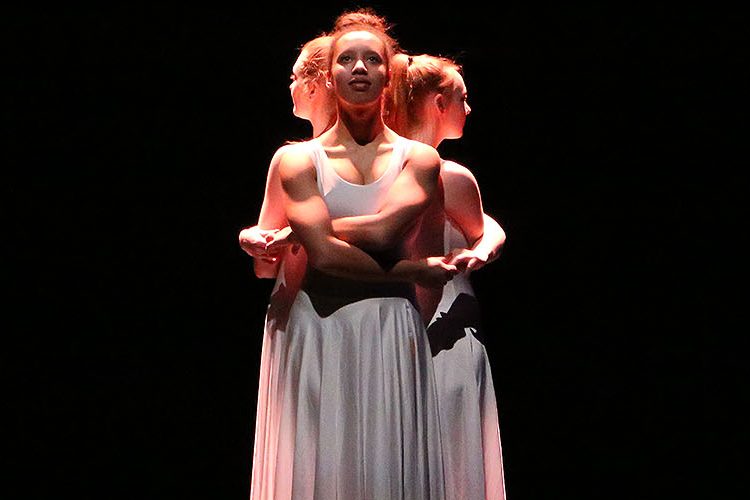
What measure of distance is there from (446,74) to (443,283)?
0.57 m

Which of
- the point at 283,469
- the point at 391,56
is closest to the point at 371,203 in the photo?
the point at 391,56

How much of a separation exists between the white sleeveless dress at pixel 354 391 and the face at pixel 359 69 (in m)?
0.13

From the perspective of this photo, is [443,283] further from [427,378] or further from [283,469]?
[283,469]

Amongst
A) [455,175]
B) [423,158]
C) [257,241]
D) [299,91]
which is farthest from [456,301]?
[299,91]

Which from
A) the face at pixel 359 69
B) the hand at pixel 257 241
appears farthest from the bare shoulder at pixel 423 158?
the hand at pixel 257 241

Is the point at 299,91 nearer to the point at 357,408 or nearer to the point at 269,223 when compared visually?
the point at 269,223

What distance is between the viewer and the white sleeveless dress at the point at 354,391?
11.1 feet

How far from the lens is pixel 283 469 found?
3459 millimetres

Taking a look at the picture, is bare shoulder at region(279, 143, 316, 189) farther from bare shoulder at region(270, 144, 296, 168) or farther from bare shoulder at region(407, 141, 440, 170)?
bare shoulder at region(407, 141, 440, 170)

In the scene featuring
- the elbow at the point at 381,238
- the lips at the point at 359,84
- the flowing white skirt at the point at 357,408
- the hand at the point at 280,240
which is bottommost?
the flowing white skirt at the point at 357,408

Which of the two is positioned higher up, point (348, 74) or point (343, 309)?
point (348, 74)

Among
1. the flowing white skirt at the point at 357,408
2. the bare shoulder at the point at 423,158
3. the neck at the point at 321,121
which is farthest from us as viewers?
the neck at the point at 321,121

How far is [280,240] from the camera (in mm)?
3498

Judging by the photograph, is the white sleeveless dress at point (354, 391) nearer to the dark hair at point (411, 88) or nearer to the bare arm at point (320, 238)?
the bare arm at point (320, 238)
